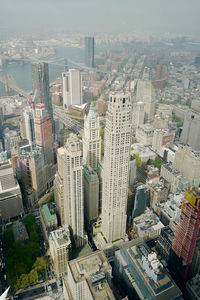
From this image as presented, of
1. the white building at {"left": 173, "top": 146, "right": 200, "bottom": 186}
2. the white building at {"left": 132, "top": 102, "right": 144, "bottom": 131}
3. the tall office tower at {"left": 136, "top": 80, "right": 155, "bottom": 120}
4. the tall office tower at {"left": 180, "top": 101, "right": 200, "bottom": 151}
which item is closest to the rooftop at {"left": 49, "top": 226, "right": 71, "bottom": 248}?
the white building at {"left": 173, "top": 146, "right": 200, "bottom": 186}

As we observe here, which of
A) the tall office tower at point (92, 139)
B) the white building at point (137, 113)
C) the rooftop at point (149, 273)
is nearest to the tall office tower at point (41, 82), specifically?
the tall office tower at point (92, 139)

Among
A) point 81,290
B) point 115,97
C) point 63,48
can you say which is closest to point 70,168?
point 115,97

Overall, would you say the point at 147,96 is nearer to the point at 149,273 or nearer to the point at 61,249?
the point at 61,249

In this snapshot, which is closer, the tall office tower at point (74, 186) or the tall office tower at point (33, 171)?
the tall office tower at point (74, 186)

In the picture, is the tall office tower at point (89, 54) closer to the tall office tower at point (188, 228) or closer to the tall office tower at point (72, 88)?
the tall office tower at point (72, 88)

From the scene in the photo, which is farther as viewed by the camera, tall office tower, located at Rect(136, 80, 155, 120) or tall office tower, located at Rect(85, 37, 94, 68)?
tall office tower, located at Rect(85, 37, 94, 68)

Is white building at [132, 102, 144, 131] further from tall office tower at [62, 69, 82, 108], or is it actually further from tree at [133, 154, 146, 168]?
tall office tower at [62, 69, 82, 108]

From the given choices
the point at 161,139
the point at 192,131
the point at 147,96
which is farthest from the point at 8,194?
the point at 147,96
